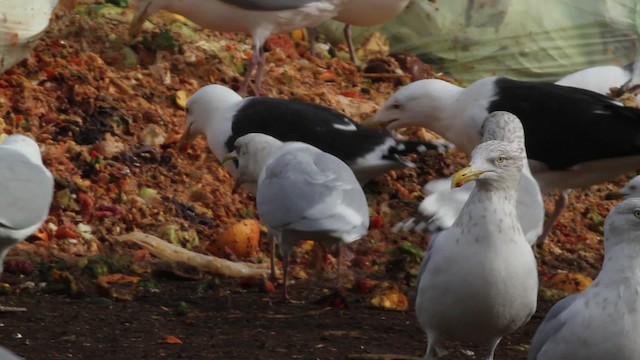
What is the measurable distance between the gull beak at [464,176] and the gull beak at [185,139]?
3.84 meters

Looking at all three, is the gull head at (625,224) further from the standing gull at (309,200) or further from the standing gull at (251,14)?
the standing gull at (251,14)

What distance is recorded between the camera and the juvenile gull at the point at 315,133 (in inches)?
290

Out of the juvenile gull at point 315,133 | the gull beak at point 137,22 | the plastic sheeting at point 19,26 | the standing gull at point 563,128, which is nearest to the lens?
the juvenile gull at point 315,133

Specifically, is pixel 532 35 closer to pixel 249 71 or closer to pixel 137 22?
pixel 249 71

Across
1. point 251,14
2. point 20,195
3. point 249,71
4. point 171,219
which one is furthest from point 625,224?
point 249,71

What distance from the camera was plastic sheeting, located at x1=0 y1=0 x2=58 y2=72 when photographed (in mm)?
8352

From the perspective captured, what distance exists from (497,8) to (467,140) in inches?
91.3

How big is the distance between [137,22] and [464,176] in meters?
4.74

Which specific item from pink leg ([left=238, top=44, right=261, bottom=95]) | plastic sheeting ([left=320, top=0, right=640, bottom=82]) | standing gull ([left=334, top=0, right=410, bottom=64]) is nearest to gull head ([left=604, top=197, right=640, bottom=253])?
pink leg ([left=238, top=44, right=261, bottom=95])

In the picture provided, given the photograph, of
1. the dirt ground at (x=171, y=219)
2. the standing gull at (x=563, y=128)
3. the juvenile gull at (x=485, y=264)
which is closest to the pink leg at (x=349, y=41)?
the dirt ground at (x=171, y=219)

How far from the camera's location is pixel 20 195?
6.20 meters

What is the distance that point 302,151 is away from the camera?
6746 mm

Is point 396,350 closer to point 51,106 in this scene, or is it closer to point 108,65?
point 51,106

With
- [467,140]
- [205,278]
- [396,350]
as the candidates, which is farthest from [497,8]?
[396,350]
